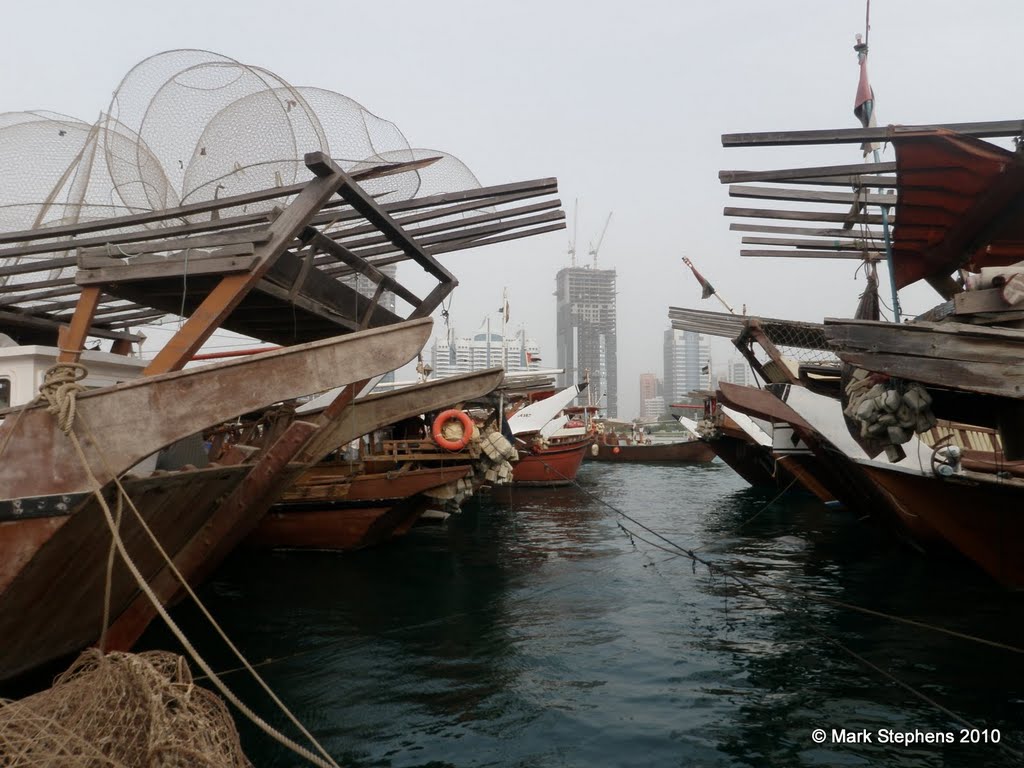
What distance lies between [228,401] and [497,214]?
165 inches

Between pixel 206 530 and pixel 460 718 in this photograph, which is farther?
pixel 206 530

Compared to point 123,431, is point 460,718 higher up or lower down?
lower down

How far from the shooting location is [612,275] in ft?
449

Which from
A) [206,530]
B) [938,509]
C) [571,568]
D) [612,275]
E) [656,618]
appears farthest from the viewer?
[612,275]

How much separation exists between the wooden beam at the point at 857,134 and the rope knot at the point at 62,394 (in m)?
5.47

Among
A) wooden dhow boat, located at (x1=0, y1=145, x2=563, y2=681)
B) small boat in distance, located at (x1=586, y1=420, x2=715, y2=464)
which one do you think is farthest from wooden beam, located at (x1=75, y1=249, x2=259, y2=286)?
small boat in distance, located at (x1=586, y1=420, x2=715, y2=464)

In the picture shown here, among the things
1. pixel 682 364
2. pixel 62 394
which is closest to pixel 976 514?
pixel 62 394

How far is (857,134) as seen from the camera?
19.5 ft

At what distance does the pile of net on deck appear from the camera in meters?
3.51

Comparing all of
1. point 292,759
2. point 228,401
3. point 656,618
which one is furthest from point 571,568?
point 228,401

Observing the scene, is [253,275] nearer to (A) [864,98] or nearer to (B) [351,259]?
(B) [351,259]

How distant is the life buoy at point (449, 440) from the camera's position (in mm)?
14008

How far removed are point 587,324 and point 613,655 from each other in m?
120

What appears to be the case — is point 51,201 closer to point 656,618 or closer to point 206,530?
point 206,530
